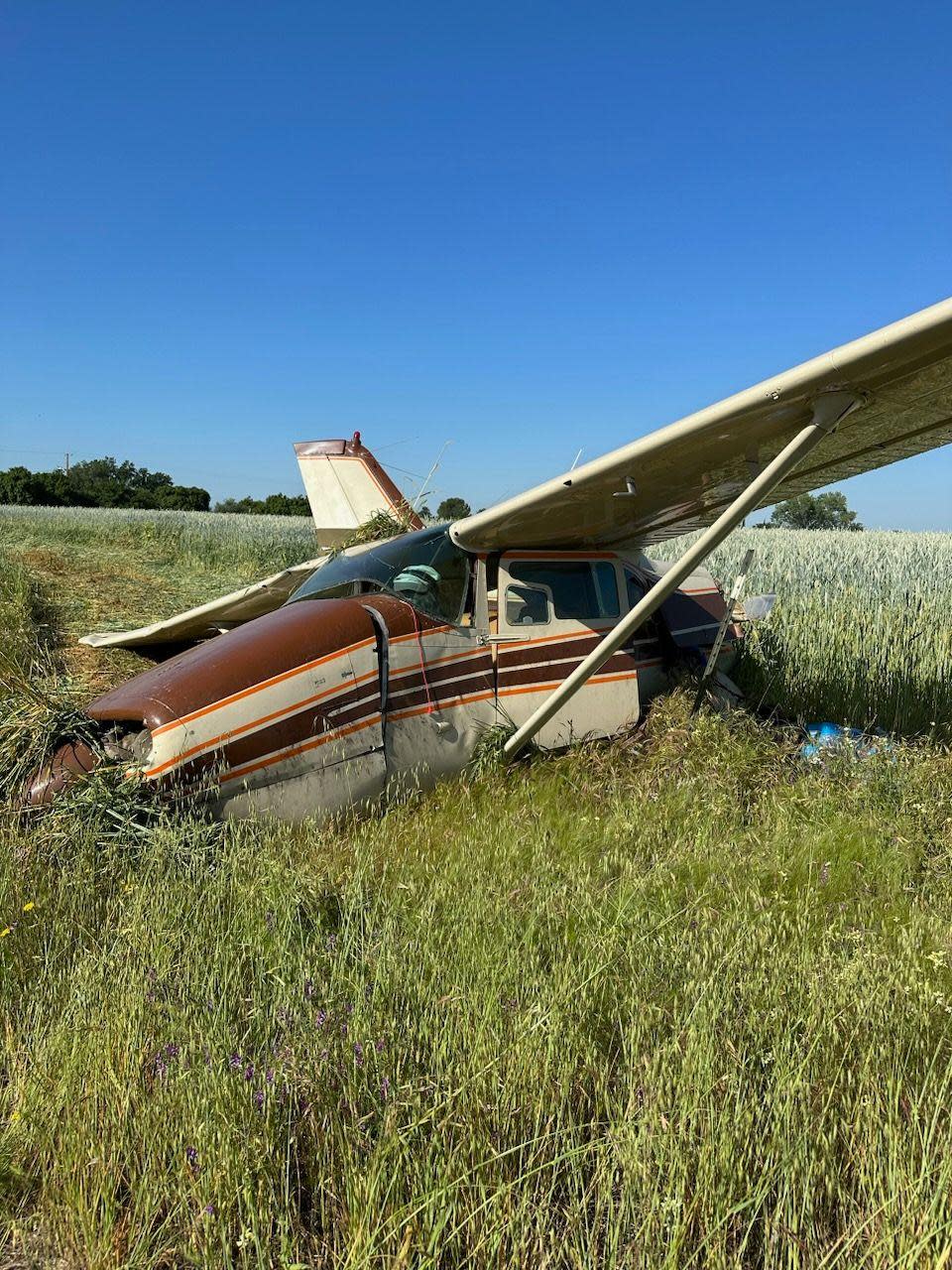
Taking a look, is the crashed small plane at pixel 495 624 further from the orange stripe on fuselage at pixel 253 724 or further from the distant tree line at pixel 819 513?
the distant tree line at pixel 819 513

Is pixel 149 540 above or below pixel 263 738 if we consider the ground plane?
above

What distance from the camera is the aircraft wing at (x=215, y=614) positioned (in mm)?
7539

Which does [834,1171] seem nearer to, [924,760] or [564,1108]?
[564,1108]

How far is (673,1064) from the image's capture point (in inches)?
97.2

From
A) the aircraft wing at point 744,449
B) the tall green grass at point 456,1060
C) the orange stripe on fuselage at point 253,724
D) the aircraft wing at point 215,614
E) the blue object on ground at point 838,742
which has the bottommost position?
the tall green grass at point 456,1060

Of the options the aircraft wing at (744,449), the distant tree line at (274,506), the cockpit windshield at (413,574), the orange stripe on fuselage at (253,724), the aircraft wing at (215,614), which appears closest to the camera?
the orange stripe on fuselage at (253,724)

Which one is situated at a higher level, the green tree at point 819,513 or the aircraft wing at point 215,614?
the green tree at point 819,513

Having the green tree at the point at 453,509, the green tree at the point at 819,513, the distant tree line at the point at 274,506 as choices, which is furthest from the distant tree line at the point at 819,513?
the green tree at the point at 453,509

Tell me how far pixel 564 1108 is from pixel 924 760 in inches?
197

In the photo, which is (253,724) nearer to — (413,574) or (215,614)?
(413,574)

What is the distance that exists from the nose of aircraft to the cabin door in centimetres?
136

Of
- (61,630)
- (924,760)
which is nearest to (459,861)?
(924,760)

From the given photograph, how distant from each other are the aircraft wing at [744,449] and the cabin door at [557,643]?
24cm

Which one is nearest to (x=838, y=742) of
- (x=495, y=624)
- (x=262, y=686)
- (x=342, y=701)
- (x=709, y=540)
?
(x=709, y=540)
